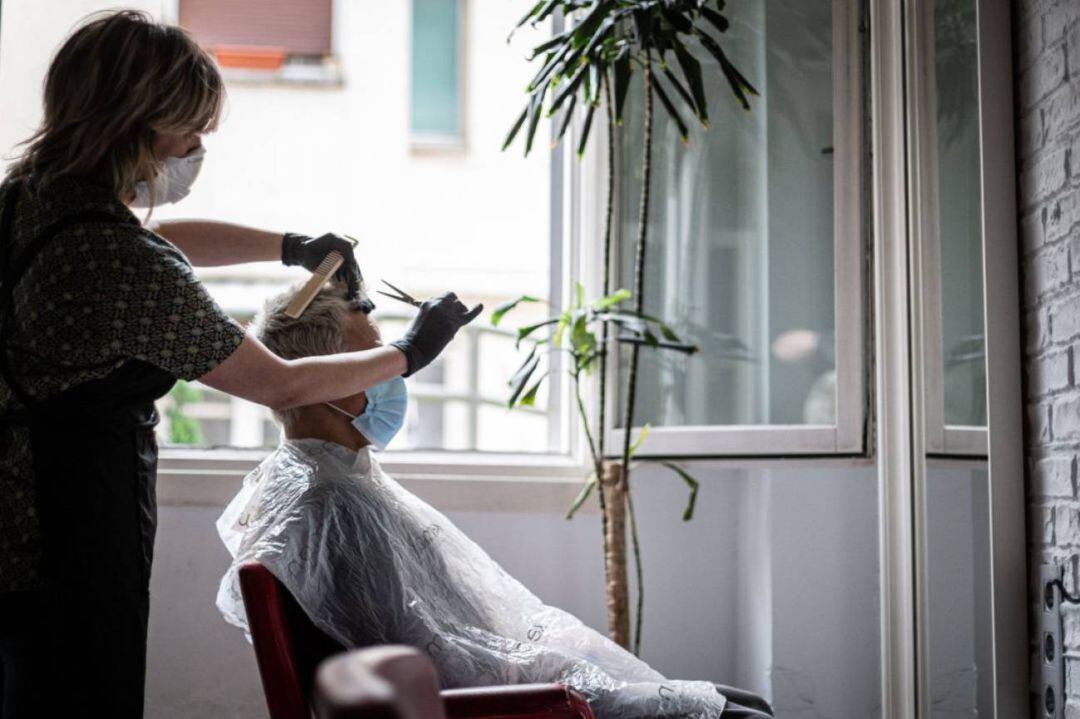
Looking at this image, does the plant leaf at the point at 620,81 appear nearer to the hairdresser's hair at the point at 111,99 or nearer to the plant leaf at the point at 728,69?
the plant leaf at the point at 728,69

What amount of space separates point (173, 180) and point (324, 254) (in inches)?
11.3

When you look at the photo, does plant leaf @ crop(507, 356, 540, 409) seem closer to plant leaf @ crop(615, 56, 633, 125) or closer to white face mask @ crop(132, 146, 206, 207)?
plant leaf @ crop(615, 56, 633, 125)

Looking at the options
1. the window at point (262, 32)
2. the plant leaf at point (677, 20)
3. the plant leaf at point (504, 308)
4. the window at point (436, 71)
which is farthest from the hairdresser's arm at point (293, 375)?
the window at point (436, 71)

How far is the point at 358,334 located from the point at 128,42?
0.64 m

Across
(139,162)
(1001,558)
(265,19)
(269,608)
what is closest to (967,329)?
(1001,558)

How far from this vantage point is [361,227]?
3.38 meters

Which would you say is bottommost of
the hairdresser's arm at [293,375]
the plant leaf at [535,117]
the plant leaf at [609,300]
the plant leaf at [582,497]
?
the plant leaf at [582,497]

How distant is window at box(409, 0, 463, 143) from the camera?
3.67 metres

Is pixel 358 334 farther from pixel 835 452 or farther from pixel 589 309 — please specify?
pixel 835 452

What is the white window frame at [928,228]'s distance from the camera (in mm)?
2203

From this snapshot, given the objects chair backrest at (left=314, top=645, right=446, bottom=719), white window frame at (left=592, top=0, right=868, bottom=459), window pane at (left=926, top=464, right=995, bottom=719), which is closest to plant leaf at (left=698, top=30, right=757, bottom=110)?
white window frame at (left=592, top=0, right=868, bottom=459)

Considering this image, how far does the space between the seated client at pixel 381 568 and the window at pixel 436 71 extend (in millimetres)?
1893

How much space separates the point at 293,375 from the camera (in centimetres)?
158

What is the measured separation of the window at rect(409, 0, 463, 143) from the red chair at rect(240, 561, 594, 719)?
2.40 meters
